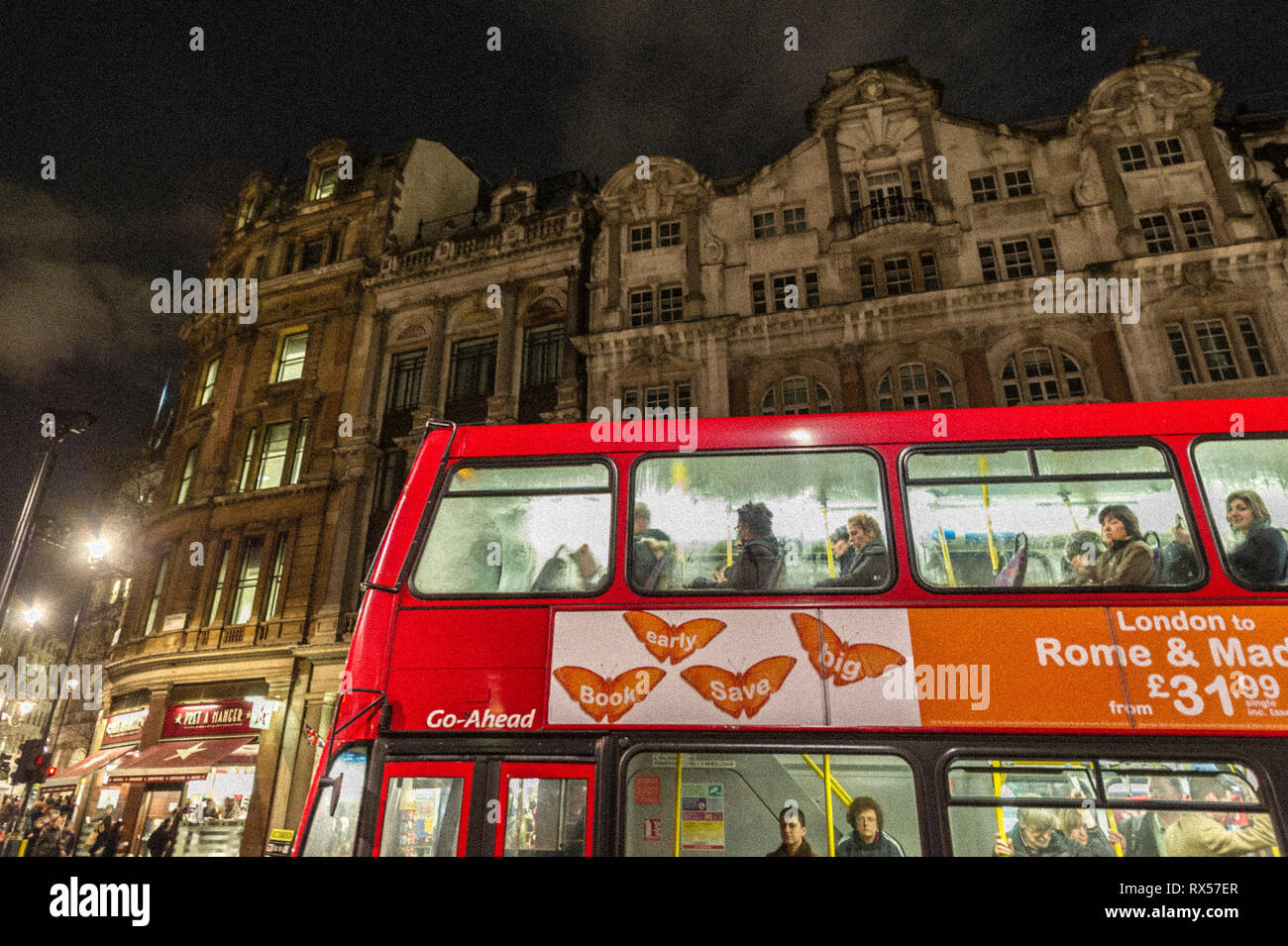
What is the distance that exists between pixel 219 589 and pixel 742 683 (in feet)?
68.3

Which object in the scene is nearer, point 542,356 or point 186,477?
point 542,356

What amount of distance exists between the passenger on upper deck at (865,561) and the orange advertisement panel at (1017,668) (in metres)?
0.36

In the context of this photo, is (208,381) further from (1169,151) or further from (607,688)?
(1169,151)

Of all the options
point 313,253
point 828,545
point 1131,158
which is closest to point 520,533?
point 828,545

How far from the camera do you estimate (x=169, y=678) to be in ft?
65.7

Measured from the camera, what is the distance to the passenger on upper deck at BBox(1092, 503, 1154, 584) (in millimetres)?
5027

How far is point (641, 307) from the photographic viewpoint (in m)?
20.6

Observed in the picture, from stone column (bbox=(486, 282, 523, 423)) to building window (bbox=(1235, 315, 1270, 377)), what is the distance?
674 inches

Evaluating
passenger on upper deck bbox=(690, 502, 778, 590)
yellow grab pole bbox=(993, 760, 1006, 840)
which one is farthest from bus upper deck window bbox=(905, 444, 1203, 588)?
yellow grab pole bbox=(993, 760, 1006, 840)

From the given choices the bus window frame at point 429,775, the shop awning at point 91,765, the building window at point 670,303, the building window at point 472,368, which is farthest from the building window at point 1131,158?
the shop awning at point 91,765

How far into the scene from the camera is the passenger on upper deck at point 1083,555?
5.05 meters

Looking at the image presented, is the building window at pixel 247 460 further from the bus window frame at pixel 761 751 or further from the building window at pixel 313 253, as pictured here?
the bus window frame at pixel 761 751

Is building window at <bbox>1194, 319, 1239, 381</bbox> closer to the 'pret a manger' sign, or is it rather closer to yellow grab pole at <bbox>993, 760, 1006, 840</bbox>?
yellow grab pole at <bbox>993, 760, 1006, 840</bbox>
